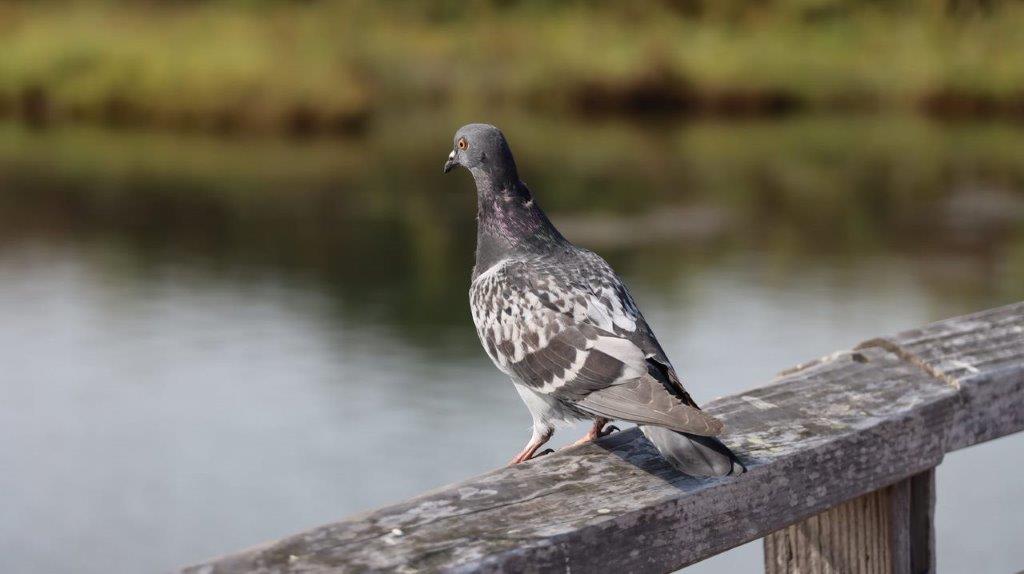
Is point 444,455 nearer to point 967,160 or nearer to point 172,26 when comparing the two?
point 967,160

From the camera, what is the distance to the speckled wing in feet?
7.92

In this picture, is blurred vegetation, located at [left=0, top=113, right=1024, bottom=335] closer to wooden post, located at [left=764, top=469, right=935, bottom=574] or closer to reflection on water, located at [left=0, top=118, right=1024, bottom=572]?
reflection on water, located at [left=0, top=118, right=1024, bottom=572]

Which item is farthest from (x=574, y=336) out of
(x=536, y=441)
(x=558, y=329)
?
(x=536, y=441)

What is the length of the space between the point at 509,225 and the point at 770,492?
114 cm

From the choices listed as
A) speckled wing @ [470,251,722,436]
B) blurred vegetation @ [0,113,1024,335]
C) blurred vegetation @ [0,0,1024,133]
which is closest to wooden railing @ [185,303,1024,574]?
speckled wing @ [470,251,722,436]

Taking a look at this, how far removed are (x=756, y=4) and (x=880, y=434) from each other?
3090cm

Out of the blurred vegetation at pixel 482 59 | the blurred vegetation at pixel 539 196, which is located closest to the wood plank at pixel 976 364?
the blurred vegetation at pixel 539 196

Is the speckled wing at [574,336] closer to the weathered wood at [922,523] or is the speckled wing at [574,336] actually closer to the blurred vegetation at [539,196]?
the weathered wood at [922,523]

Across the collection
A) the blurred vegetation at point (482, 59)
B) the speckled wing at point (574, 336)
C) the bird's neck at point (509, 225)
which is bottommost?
the speckled wing at point (574, 336)

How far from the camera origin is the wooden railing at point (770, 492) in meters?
1.73

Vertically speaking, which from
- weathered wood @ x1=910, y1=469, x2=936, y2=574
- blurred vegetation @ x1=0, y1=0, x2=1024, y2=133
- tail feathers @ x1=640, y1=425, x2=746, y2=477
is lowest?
weathered wood @ x1=910, y1=469, x2=936, y2=574

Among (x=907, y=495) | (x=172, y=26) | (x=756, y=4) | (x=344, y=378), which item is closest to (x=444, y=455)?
(x=344, y=378)

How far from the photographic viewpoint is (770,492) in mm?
2014

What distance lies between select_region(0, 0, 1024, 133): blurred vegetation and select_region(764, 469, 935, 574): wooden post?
2140 cm
